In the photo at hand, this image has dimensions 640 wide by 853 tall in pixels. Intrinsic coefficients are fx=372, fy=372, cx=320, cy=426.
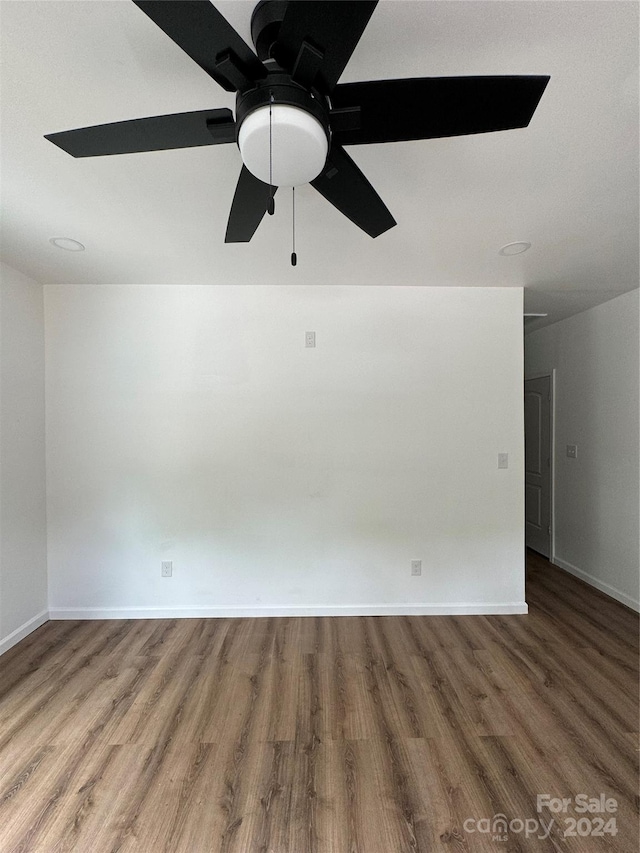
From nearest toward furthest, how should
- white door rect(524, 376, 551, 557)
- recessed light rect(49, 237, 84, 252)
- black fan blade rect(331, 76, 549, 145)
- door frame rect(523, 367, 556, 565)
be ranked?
black fan blade rect(331, 76, 549, 145)
recessed light rect(49, 237, 84, 252)
door frame rect(523, 367, 556, 565)
white door rect(524, 376, 551, 557)

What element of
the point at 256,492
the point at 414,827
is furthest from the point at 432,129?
the point at 256,492

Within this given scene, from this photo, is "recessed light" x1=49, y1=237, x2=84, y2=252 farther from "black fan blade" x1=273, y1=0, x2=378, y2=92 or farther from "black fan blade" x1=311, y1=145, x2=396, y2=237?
"black fan blade" x1=273, y1=0, x2=378, y2=92

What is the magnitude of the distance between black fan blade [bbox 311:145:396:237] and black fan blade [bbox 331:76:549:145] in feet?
0.21

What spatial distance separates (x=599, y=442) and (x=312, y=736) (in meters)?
3.31

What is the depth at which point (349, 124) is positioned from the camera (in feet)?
3.11

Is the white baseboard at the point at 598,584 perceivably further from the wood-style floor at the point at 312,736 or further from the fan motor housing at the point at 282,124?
the fan motor housing at the point at 282,124

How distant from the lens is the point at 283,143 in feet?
2.91

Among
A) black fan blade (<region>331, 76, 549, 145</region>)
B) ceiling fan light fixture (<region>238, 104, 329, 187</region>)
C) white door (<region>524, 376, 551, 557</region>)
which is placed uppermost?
black fan blade (<region>331, 76, 549, 145</region>)

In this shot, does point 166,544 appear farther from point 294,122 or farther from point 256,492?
point 294,122

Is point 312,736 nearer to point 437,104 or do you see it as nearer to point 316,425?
point 316,425

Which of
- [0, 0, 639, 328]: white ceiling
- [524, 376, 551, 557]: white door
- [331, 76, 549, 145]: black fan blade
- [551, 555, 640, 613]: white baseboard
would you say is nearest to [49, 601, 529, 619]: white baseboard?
[551, 555, 640, 613]: white baseboard

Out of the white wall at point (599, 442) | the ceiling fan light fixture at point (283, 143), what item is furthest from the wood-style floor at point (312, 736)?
the ceiling fan light fixture at point (283, 143)

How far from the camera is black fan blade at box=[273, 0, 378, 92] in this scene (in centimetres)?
71

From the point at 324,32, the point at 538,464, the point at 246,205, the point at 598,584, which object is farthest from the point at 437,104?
the point at 538,464
